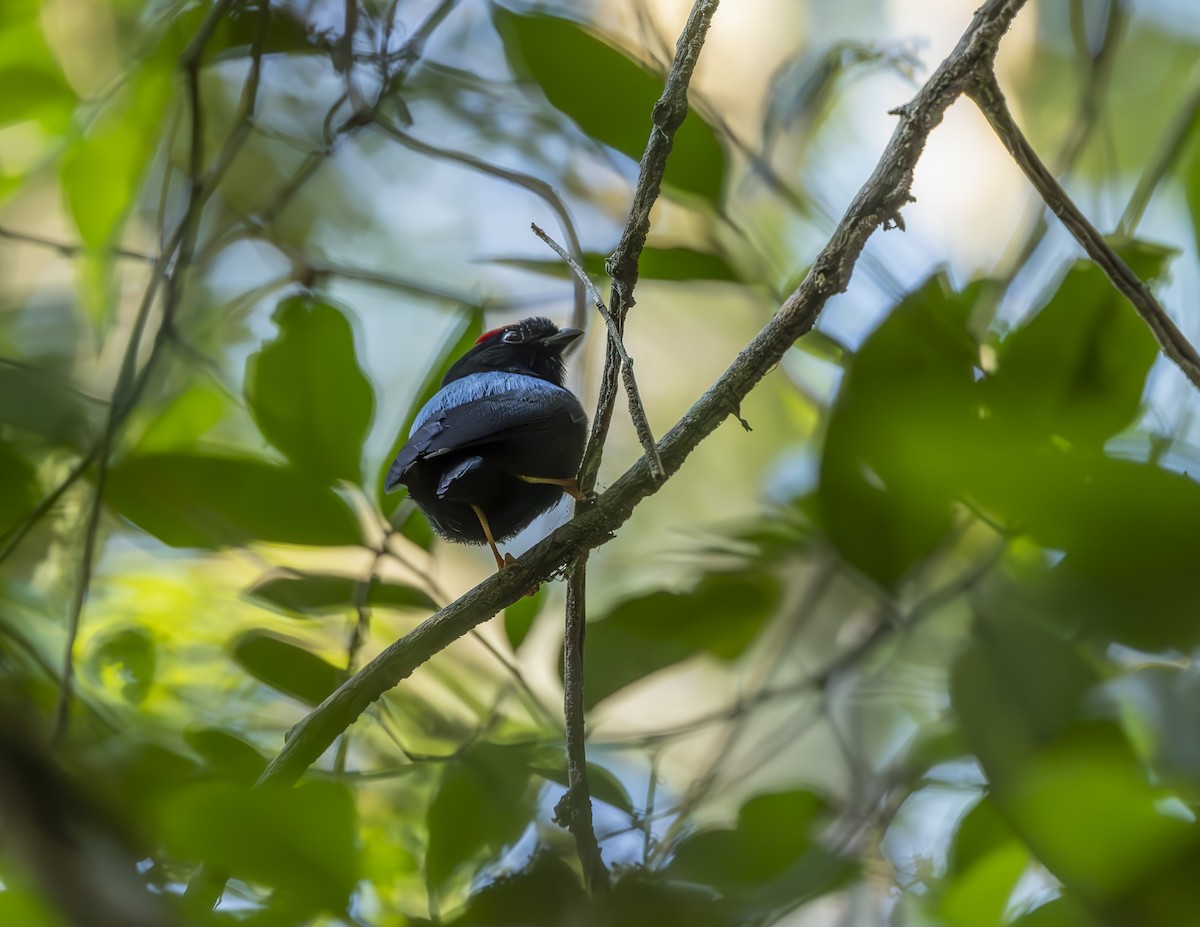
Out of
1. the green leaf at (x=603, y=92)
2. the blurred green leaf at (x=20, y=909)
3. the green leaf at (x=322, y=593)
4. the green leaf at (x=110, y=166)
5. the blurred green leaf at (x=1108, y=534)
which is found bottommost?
the blurred green leaf at (x=20, y=909)

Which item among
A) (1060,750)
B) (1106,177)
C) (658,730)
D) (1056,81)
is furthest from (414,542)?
(1056,81)

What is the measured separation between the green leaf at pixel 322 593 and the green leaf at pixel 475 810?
0.36 m

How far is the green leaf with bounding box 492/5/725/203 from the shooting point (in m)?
1.88

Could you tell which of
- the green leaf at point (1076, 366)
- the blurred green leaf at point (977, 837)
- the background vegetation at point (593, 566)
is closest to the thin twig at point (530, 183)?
the background vegetation at point (593, 566)

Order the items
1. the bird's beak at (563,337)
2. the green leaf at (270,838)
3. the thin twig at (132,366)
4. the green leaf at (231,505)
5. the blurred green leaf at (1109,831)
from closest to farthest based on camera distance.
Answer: the blurred green leaf at (1109,831), the green leaf at (270,838), the thin twig at (132,366), the green leaf at (231,505), the bird's beak at (563,337)

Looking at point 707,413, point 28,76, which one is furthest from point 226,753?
point 28,76

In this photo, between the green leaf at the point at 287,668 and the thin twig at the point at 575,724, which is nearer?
the thin twig at the point at 575,724

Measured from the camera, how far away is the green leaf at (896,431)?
1.47 metres

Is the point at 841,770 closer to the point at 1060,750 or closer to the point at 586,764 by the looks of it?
the point at 586,764

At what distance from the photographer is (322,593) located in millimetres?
1893

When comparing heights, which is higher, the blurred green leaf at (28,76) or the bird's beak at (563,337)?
the blurred green leaf at (28,76)

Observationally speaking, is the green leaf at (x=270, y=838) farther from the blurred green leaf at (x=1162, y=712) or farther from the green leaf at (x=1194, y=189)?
the green leaf at (x=1194, y=189)

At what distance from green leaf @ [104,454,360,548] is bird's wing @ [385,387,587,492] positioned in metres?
0.14

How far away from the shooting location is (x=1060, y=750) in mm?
1258
